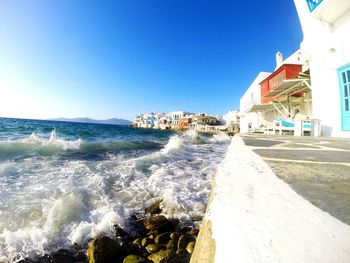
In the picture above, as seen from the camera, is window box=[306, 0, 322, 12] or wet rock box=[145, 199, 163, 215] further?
window box=[306, 0, 322, 12]

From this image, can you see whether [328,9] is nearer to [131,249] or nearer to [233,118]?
[131,249]

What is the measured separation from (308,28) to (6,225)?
1084cm

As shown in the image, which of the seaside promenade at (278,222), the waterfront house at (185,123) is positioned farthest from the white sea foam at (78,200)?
the waterfront house at (185,123)

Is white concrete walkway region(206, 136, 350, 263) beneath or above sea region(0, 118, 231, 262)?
above

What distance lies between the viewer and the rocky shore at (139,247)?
2719 millimetres

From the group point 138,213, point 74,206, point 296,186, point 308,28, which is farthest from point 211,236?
point 308,28

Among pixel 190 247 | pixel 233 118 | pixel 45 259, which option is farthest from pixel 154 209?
pixel 233 118

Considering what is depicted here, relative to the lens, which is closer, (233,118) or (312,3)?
(312,3)

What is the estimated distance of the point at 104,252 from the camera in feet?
9.02

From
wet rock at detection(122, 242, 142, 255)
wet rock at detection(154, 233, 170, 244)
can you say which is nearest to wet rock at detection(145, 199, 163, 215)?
wet rock at detection(154, 233, 170, 244)

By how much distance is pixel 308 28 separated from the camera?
8.12 metres

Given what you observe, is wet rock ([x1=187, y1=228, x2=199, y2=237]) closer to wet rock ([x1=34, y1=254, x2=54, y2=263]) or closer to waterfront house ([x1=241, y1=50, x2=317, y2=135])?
wet rock ([x1=34, y1=254, x2=54, y2=263])

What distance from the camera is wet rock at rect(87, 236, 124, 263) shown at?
2.69 metres

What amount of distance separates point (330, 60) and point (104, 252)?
336 inches
